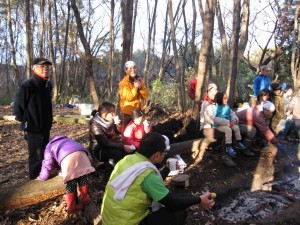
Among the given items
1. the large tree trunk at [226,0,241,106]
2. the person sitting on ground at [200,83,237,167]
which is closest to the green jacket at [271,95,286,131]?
the large tree trunk at [226,0,241,106]

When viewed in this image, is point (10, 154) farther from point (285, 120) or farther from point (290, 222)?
point (285, 120)

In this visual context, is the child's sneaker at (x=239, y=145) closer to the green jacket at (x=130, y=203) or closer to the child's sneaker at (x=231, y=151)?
the child's sneaker at (x=231, y=151)

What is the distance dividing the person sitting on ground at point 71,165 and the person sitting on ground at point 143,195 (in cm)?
90

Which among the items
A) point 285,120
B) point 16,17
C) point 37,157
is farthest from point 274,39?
point 16,17

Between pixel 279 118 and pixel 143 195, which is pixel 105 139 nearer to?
pixel 143 195

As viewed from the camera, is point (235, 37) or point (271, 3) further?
point (271, 3)

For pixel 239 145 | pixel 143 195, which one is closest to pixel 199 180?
pixel 239 145

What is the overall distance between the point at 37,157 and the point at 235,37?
5.27m

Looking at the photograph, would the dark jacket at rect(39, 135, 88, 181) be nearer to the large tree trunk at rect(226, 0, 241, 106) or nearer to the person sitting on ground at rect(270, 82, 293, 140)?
the large tree trunk at rect(226, 0, 241, 106)

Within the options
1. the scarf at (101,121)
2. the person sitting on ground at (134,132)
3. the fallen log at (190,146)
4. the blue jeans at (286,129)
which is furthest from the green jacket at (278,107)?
the scarf at (101,121)

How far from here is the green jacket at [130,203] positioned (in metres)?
2.34

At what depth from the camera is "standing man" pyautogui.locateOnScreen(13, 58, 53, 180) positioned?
3.92 meters

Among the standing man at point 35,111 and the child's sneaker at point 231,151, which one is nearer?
the standing man at point 35,111

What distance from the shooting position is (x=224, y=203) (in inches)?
180
